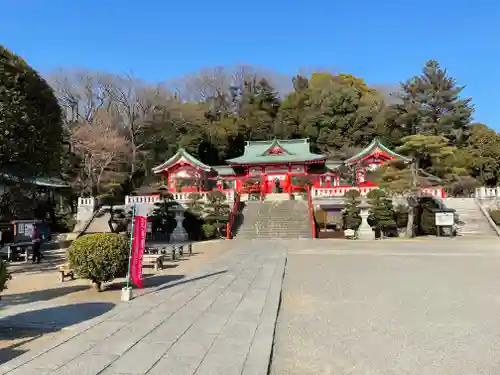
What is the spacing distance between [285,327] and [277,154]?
102 ft

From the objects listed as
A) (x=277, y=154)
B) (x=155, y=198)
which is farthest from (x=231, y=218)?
(x=277, y=154)

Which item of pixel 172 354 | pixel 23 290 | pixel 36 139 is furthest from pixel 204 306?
pixel 36 139

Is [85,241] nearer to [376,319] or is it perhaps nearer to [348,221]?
[376,319]

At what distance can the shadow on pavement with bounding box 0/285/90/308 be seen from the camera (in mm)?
6773

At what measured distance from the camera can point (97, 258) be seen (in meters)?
6.91

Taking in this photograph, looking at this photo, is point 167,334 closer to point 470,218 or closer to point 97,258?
point 97,258

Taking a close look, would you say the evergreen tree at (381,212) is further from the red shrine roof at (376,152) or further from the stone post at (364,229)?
the red shrine roof at (376,152)

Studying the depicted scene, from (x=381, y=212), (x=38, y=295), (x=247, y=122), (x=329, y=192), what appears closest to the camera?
(x=38, y=295)

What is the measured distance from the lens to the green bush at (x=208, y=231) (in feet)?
68.4

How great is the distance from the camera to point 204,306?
19.9 ft

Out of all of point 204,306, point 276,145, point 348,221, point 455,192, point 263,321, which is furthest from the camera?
point 276,145

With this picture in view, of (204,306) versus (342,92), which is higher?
(342,92)

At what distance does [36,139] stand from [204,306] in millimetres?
8742

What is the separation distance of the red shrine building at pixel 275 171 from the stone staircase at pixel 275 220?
7433 millimetres
